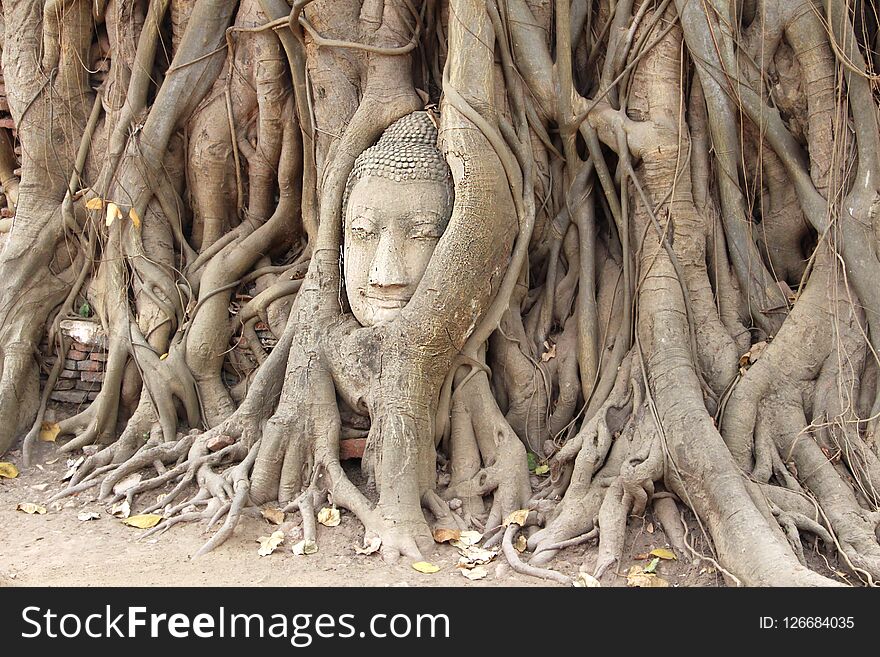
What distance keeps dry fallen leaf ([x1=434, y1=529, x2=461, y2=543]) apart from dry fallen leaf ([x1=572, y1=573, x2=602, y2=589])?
0.58 metres

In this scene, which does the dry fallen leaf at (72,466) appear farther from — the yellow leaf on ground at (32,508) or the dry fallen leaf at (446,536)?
the dry fallen leaf at (446,536)

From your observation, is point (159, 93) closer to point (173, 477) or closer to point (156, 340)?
point (156, 340)

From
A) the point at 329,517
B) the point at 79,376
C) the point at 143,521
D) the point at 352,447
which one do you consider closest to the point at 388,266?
the point at 352,447

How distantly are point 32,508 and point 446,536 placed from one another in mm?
1962

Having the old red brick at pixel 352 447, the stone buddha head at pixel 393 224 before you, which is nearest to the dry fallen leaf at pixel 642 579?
the old red brick at pixel 352 447

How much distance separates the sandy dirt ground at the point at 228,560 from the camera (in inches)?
129

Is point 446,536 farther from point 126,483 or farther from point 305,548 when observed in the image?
point 126,483

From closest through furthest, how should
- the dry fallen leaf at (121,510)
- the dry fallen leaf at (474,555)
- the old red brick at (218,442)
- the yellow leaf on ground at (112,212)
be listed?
the dry fallen leaf at (474,555) < the dry fallen leaf at (121,510) < the old red brick at (218,442) < the yellow leaf on ground at (112,212)

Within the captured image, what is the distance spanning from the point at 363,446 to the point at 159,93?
2314 mm

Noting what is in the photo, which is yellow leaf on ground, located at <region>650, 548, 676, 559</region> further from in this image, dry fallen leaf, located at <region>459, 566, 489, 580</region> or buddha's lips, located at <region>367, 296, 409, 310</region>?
buddha's lips, located at <region>367, 296, 409, 310</region>

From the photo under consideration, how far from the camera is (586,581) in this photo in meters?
3.23

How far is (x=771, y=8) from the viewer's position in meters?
3.97

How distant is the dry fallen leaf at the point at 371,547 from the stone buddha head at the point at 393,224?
1.01 m

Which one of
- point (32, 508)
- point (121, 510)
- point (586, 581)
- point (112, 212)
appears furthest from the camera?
point (112, 212)
